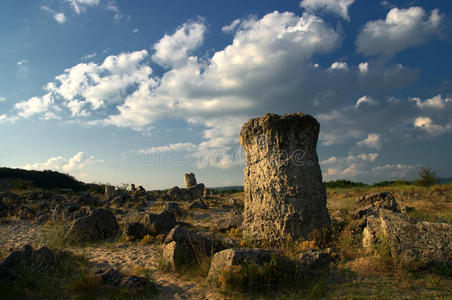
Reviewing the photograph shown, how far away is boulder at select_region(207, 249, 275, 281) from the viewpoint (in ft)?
15.5

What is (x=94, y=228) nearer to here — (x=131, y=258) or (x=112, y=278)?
(x=131, y=258)

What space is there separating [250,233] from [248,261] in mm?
3092

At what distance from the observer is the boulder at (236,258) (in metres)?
4.72

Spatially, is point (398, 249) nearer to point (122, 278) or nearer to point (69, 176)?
point (122, 278)

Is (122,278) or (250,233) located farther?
(250,233)

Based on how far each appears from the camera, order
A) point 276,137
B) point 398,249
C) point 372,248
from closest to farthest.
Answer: point 398,249, point 372,248, point 276,137

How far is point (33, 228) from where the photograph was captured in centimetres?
1261

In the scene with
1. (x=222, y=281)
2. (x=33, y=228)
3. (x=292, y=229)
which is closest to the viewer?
(x=222, y=281)

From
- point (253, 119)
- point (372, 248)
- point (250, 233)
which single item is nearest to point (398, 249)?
point (372, 248)

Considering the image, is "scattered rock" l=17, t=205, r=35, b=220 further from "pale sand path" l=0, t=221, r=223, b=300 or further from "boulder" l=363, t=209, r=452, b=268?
"boulder" l=363, t=209, r=452, b=268

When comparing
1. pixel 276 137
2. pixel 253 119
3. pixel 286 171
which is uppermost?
pixel 253 119

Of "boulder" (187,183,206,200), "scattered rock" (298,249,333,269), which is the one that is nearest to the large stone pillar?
"scattered rock" (298,249,333,269)

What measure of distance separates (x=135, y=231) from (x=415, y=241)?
26.3ft

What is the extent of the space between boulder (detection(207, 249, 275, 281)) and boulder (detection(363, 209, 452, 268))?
90.3 inches
